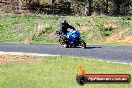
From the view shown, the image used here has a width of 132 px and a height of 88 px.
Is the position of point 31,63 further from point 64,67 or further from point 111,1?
point 111,1

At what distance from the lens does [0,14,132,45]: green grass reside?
34.6 metres

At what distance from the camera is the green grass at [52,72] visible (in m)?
12.5

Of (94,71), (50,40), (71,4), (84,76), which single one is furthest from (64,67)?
(71,4)

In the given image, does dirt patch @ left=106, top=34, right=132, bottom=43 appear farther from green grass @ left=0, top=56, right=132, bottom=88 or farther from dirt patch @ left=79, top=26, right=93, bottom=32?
green grass @ left=0, top=56, right=132, bottom=88

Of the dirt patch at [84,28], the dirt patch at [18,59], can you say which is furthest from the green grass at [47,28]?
the dirt patch at [18,59]

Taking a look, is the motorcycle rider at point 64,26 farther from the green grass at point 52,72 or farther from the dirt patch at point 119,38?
the dirt patch at point 119,38

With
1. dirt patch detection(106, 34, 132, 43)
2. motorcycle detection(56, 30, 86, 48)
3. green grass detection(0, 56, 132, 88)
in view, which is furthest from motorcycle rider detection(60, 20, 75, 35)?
dirt patch detection(106, 34, 132, 43)

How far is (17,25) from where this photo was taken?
124 ft

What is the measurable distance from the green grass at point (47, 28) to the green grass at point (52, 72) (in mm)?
15567

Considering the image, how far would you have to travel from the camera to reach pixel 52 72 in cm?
1504

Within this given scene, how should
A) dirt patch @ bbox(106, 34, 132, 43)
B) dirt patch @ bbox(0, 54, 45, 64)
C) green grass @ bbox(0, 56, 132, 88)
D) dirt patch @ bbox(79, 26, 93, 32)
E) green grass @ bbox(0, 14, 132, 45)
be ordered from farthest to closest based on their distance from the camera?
dirt patch @ bbox(79, 26, 93, 32) < green grass @ bbox(0, 14, 132, 45) < dirt patch @ bbox(106, 34, 132, 43) < dirt patch @ bbox(0, 54, 45, 64) < green grass @ bbox(0, 56, 132, 88)

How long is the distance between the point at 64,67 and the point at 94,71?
5.07ft

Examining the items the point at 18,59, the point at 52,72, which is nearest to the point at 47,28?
the point at 18,59

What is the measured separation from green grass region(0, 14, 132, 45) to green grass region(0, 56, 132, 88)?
15567 millimetres
